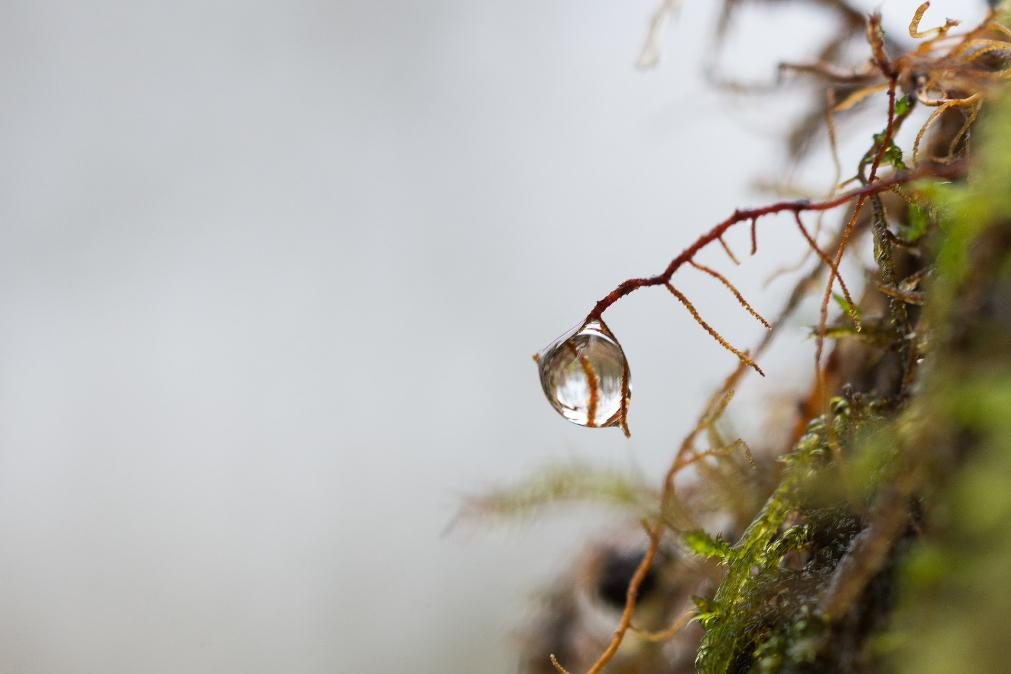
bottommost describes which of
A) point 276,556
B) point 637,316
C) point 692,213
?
point 276,556

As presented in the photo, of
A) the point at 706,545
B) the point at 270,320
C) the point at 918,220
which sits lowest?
the point at 706,545

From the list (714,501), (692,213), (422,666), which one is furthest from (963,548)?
(422,666)

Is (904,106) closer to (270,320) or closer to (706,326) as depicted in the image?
(706,326)

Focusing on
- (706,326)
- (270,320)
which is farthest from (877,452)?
(270,320)

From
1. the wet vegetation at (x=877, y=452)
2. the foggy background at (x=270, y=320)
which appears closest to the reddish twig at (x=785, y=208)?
the wet vegetation at (x=877, y=452)

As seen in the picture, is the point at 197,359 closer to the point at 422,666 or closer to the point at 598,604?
the point at 422,666

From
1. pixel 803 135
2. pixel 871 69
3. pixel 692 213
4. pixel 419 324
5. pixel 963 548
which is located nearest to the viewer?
pixel 963 548
